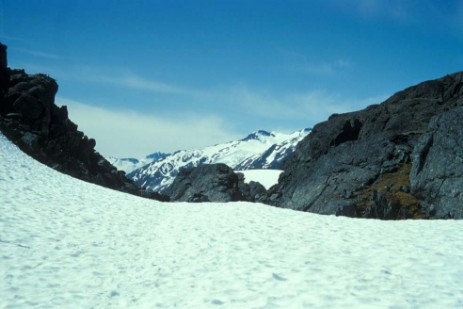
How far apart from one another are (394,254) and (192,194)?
63.5 meters

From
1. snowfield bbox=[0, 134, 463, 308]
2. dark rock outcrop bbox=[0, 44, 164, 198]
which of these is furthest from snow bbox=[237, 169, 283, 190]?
snowfield bbox=[0, 134, 463, 308]

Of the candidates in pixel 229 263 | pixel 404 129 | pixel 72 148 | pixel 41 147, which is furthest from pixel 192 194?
pixel 229 263

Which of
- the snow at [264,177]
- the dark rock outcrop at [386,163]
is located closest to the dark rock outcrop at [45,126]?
the dark rock outcrop at [386,163]

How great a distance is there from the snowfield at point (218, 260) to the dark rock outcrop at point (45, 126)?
1503 inches

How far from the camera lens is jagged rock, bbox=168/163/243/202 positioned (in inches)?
2793

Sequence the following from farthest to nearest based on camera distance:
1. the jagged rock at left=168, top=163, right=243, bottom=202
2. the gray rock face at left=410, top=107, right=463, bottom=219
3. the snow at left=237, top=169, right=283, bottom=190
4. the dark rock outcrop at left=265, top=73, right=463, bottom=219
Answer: the snow at left=237, top=169, right=283, bottom=190, the jagged rock at left=168, top=163, right=243, bottom=202, the dark rock outcrop at left=265, top=73, right=463, bottom=219, the gray rock face at left=410, top=107, right=463, bottom=219

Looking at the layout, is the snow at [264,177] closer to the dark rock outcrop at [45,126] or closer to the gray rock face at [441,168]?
the dark rock outcrop at [45,126]

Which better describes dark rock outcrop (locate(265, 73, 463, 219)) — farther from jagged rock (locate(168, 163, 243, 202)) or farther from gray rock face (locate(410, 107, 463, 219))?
jagged rock (locate(168, 163, 243, 202))

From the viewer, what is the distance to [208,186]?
74.2 metres

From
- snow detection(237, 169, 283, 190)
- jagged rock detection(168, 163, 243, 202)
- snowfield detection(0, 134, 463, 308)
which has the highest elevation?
snow detection(237, 169, 283, 190)

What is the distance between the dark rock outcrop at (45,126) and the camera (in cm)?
5468

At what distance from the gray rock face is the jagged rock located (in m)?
35.9

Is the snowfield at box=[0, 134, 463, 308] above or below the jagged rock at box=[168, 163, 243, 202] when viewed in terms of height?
below

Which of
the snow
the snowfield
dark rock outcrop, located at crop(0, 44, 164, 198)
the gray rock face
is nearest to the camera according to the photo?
the snowfield
